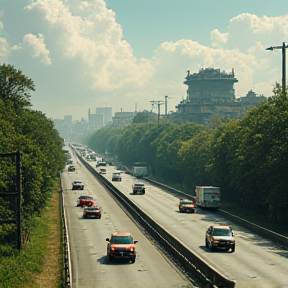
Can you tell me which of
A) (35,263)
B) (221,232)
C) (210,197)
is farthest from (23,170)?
(210,197)

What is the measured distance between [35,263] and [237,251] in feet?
47.3

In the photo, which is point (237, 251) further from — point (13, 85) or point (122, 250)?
point (13, 85)

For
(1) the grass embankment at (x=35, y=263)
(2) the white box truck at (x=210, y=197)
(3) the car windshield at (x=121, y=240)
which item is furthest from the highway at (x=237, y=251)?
(1) the grass embankment at (x=35, y=263)

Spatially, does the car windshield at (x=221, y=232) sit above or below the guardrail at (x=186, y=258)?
above

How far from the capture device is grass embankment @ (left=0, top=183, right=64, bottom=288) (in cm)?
3631

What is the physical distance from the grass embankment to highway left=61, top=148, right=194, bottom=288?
1273 mm

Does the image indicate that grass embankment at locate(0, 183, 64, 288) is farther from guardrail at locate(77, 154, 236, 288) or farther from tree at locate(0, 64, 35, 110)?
tree at locate(0, 64, 35, 110)

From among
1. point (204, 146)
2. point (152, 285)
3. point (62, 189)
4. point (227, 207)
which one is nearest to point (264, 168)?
point (227, 207)

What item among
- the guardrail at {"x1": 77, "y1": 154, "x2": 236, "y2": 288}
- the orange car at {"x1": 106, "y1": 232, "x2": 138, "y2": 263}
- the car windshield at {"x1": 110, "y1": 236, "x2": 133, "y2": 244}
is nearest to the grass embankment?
the orange car at {"x1": 106, "y1": 232, "x2": 138, "y2": 263}

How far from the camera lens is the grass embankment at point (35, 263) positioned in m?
36.3

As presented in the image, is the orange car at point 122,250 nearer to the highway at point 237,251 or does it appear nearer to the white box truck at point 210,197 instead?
the highway at point 237,251

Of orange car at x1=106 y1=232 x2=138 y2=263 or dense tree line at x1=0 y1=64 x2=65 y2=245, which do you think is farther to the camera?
dense tree line at x1=0 y1=64 x2=65 y2=245

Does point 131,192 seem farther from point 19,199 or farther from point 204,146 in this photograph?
point 19,199

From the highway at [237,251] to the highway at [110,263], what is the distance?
9.80ft
